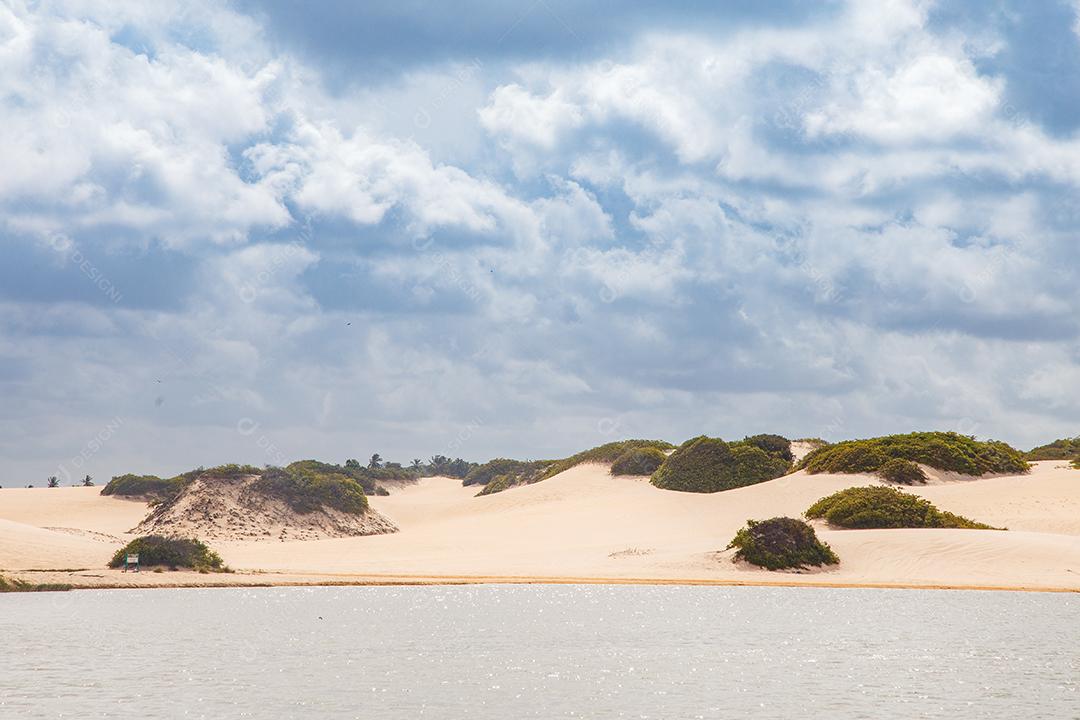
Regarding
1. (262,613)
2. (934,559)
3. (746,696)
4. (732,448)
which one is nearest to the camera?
(746,696)

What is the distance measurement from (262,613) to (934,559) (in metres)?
26.0

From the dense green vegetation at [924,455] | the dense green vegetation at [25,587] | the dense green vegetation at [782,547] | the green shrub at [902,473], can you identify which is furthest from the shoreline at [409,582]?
the dense green vegetation at [924,455]

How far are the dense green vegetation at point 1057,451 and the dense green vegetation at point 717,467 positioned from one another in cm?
2385

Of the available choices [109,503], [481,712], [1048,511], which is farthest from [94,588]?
[109,503]

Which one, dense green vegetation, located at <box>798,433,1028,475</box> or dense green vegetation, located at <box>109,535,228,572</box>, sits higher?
dense green vegetation, located at <box>798,433,1028,475</box>

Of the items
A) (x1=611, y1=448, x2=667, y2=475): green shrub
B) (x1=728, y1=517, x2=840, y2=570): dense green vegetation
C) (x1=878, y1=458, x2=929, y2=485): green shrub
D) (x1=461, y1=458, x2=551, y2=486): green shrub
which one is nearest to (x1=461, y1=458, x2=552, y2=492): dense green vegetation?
(x1=461, y1=458, x2=551, y2=486): green shrub

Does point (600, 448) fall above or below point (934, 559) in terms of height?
above

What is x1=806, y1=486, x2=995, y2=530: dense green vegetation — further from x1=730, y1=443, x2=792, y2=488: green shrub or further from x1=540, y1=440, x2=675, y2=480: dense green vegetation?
x1=540, y1=440, x2=675, y2=480: dense green vegetation

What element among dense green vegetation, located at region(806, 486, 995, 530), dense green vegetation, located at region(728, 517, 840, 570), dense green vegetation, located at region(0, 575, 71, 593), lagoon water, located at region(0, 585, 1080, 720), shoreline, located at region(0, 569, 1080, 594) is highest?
dense green vegetation, located at region(806, 486, 995, 530)

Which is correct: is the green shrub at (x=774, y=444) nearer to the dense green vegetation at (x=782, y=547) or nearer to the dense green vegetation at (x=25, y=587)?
the dense green vegetation at (x=782, y=547)

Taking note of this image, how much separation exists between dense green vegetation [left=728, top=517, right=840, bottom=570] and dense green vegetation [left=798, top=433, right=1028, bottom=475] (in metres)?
18.4

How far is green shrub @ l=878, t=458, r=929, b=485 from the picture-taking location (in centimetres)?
5869

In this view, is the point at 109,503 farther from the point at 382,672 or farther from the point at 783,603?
the point at 382,672

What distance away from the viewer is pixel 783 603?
33469mm
